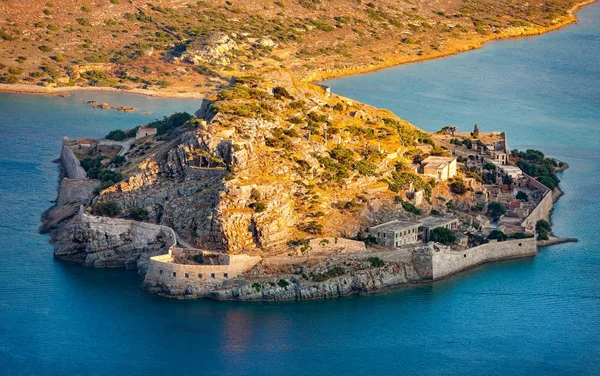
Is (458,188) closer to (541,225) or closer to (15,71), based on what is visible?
(541,225)

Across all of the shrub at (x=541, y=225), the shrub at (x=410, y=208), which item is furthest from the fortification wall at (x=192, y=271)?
the shrub at (x=541, y=225)

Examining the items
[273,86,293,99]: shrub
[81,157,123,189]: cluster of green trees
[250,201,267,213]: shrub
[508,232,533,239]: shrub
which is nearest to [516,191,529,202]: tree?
[508,232,533,239]: shrub

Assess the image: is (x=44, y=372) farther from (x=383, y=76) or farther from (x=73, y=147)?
(x=383, y=76)

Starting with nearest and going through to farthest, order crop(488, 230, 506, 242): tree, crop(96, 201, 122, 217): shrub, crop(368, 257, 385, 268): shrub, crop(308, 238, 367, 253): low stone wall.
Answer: crop(308, 238, 367, 253): low stone wall < crop(368, 257, 385, 268): shrub < crop(96, 201, 122, 217): shrub < crop(488, 230, 506, 242): tree

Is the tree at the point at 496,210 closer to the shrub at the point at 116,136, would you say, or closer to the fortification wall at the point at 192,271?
the fortification wall at the point at 192,271

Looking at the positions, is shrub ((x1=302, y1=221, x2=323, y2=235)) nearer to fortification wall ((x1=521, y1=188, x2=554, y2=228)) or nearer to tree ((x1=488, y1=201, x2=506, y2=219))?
tree ((x1=488, y1=201, x2=506, y2=219))
